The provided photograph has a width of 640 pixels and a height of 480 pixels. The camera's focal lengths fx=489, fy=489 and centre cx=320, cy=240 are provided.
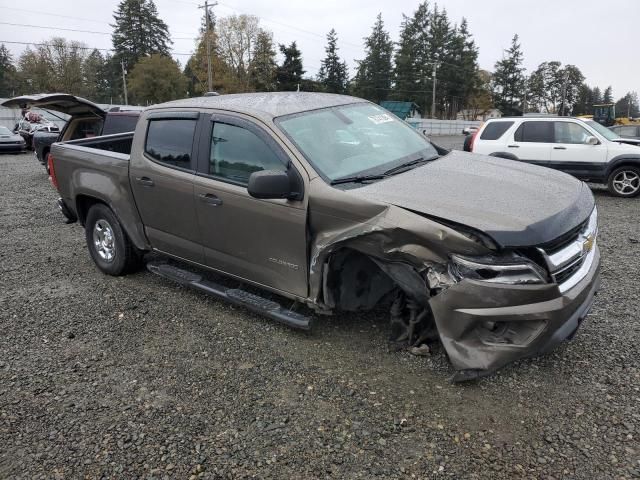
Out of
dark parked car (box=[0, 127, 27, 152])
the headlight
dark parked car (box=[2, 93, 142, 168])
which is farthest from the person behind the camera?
dark parked car (box=[0, 127, 27, 152])

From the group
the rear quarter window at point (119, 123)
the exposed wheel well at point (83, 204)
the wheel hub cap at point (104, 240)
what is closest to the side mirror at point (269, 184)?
the wheel hub cap at point (104, 240)

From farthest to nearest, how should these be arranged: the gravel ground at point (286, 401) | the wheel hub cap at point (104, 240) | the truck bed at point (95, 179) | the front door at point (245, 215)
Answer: the wheel hub cap at point (104, 240), the truck bed at point (95, 179), the front door at point (245, 215), the gravel ground at point (286, 401)

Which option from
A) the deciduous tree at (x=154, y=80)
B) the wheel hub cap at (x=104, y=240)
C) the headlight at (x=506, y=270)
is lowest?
the wheel hub cap at (x=104, y=240)

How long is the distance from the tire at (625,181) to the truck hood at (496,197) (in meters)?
7.49

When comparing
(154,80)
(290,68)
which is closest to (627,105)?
(290,68)

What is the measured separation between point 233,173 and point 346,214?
45.9 inches

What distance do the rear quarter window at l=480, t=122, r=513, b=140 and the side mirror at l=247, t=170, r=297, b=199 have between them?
8.66 m

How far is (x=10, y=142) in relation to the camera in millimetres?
20578

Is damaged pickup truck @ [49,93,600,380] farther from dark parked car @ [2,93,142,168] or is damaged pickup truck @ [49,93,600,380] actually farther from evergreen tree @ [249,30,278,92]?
evergreen tree @ [249,30,278,92]

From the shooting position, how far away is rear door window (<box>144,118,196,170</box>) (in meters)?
4.26

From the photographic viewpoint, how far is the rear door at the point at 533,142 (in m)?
10.5

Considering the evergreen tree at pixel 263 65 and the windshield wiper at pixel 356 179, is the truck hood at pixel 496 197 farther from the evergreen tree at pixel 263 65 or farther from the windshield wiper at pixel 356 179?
the evergreen tree at pixel 263 65

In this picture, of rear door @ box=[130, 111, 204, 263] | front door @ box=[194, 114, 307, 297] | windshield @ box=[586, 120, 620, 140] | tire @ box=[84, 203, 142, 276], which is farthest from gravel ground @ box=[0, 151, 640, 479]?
windshield @ box=[586, 120, 620, 140]

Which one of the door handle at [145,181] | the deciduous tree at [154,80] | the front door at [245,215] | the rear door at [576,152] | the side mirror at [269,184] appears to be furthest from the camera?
the deciduous tree at [154,80]
